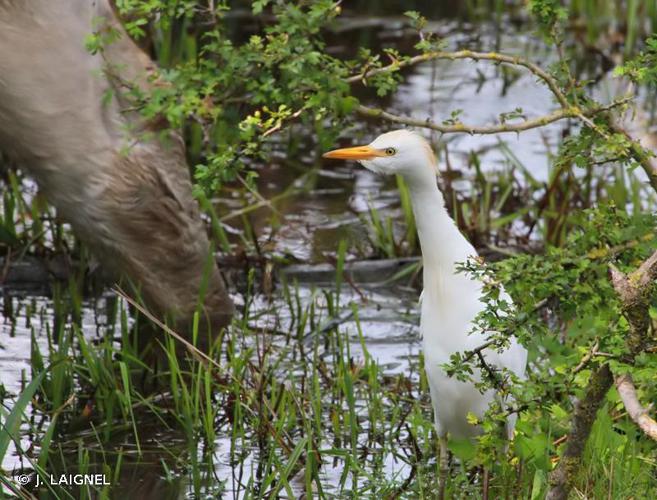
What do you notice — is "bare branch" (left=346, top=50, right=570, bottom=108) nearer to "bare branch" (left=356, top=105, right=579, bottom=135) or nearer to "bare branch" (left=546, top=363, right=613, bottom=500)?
"bare branch" (left=356, top=105, right=579, bottom=135)

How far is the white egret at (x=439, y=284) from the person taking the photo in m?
3.97

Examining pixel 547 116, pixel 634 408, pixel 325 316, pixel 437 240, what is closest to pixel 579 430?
pixel 634 408

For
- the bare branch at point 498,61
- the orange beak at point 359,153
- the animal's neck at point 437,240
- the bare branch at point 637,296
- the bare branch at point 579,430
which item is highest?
the bare branch at point 498,61

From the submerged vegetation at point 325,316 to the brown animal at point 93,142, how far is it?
131 mm

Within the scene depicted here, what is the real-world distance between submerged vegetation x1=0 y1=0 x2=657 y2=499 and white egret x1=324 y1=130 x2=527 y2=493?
12 centimetres

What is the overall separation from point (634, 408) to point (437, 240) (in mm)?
1353

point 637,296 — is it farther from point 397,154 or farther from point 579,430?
point 397,154

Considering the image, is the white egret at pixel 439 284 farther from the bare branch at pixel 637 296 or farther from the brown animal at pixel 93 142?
the bare branch at pixel 637 296

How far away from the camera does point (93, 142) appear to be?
167 inches

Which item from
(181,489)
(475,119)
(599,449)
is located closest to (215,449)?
(181,489)

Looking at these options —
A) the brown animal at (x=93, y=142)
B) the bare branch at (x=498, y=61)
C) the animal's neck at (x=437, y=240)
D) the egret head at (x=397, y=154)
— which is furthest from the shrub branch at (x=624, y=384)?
the brown animal at (x=93, y=142)

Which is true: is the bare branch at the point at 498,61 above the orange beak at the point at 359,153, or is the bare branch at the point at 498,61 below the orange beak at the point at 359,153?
above

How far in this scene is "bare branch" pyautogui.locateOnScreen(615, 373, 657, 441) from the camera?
2742 millimetres

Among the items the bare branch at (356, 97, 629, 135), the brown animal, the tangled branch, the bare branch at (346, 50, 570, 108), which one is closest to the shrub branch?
the tangled branch
